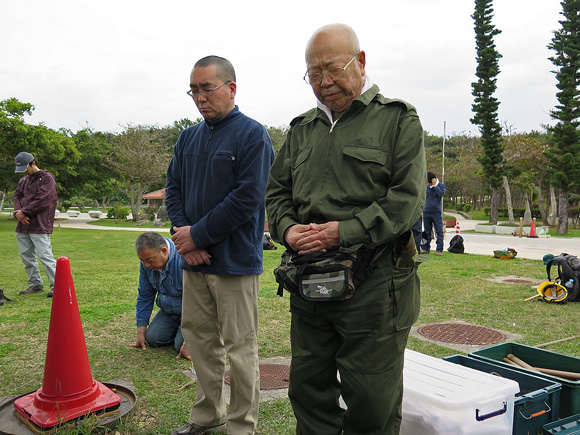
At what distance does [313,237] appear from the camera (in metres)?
1.96

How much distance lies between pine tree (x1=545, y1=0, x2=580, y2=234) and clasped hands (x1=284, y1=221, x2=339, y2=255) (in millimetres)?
25121

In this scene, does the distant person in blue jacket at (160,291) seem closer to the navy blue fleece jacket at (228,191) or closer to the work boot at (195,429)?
the navy blue fleece jacket at (228,191)

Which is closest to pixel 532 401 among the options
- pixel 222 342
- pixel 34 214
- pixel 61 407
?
pixel 222 342

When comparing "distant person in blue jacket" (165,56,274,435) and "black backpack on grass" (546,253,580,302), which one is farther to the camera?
"black backpack on grass" (546,253,580,302)

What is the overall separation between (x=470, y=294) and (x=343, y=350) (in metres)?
5.65

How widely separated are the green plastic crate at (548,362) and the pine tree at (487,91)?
25629mm

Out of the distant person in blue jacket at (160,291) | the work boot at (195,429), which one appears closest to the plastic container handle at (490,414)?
the work boot at (195,429)

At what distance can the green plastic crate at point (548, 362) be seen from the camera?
285 cm

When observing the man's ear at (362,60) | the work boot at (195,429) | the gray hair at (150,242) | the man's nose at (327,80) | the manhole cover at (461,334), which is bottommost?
the manhole cover at (461,334)

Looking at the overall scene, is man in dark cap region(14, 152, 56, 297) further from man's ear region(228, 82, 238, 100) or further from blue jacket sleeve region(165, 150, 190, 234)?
man's ear region(228, 82, 238, 100)

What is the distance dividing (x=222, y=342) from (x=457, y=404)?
1359mm

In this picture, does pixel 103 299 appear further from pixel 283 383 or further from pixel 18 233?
pixel 283 383

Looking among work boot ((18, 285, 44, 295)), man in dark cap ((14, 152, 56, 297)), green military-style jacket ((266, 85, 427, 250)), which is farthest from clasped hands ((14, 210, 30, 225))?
green military-style jacket ((266, 85, 427, 250))

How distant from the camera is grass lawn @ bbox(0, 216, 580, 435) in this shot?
3.32 m
